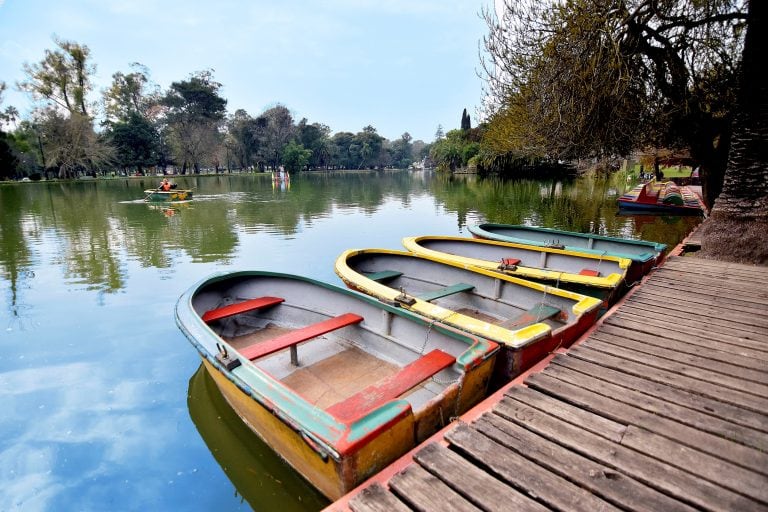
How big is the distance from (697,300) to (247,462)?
5.82m

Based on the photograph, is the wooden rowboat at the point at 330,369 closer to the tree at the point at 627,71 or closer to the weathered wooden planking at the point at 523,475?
the weathered wooden planking at the point at 523,475

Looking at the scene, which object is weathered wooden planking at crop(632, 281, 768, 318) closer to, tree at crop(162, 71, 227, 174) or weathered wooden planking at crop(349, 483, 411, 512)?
weathered wooden planking at crop(349, 483, 411, 512)

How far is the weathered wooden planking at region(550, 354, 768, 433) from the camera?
2703mm

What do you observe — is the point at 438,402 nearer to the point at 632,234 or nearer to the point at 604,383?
the point at 604,383

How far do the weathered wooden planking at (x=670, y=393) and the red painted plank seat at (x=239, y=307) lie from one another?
3591mm

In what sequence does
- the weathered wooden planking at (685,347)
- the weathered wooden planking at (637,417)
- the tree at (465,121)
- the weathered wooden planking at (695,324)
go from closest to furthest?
1. the weathered wooden planking at (637,417)
2. the weathered wooden planking at (685,347)
3. the weathered wooden planking at (695,324)
4. the tree at (465,121)

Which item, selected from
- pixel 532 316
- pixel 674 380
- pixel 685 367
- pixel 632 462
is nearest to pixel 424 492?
pixel 632 462

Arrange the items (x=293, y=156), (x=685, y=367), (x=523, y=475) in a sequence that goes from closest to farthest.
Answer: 1. (x=523, y=475)
2. (x=685, y=367)
3. (x=293, y=156)

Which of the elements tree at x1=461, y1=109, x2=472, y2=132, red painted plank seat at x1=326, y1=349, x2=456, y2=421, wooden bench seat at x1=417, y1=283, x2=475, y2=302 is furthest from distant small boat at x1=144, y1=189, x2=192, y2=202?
tree at x1=461, y1=109, x2=472, y2=132

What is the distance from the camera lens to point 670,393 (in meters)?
3.02

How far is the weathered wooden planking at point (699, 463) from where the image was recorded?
2115 mm

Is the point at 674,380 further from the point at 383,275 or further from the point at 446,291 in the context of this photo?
the point at 383,275

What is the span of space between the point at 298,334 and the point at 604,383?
2.87 metres

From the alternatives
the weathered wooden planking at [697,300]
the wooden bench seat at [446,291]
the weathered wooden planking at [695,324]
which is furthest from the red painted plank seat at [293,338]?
the weathered wooden planking at [697,300]
